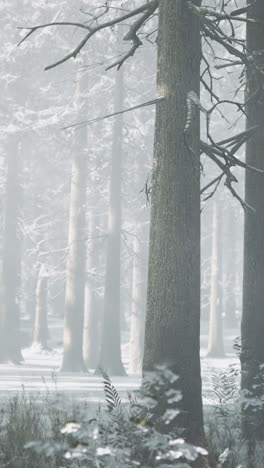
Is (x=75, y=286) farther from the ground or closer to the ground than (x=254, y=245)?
farther from the ground

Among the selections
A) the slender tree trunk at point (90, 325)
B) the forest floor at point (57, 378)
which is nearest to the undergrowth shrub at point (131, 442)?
the forest floor at point (57, 378)

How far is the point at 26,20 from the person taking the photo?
105ft

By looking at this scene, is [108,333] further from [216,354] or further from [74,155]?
[216,354]

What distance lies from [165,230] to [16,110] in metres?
24.9

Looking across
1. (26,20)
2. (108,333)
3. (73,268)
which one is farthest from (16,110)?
(108,333)

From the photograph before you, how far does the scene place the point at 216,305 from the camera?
37.1 m

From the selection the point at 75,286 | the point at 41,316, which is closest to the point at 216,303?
the point at 41,316

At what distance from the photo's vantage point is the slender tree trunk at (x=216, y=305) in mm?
36781

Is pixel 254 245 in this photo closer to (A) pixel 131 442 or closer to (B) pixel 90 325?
(A) pixel 131 442

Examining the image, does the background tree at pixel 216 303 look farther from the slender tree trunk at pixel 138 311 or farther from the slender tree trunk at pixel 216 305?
the slender tree trunk at pixel 138 311

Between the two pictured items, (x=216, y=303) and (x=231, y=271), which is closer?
(x=216, y=303)

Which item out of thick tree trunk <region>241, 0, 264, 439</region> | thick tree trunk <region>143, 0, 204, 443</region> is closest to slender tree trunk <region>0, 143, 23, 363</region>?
thick tree trunk <region>241, 0, 264, 439</region>

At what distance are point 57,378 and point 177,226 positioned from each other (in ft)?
57.2

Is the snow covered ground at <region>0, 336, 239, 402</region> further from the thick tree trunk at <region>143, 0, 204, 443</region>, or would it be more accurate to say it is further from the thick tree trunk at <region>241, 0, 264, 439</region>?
the thick tree trunk at <region>143, 0, 204, 443</region>
